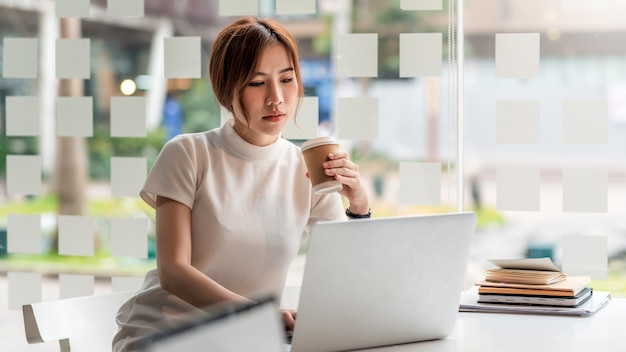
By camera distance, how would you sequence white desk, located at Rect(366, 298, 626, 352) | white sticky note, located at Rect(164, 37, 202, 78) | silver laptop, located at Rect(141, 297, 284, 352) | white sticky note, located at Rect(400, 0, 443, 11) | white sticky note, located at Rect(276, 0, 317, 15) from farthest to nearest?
white sticky note, located at Rect(164, 37, 202, 78) < white sticky note, located at Rect(276, 0, 317, 15) < white sticky note, located at Rect(400, 0, 443, 11) < white desk, located at Rect(366, 298, 626, 352) < silver laptop, located at Rect(141, 297, 284, 352)

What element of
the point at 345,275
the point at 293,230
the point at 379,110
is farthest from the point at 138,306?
the point at 379,110

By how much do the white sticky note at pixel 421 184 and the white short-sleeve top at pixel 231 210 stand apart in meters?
0.82

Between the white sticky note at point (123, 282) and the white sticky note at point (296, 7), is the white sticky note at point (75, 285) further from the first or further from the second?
the white sticky note at point (296, 7)

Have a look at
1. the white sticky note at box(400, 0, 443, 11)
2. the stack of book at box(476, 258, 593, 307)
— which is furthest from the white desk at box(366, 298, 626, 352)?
the white sticky note at box(400, 0, 443, 11)

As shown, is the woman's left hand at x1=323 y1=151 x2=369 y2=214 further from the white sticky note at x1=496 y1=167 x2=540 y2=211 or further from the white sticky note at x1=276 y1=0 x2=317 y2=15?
the white sticky note at x1=276 y1=0 x2=317 y2=15

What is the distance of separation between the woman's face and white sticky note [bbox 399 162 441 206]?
3.05 ft

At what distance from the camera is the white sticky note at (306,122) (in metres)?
2.97

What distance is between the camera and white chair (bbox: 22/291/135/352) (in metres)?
1.94

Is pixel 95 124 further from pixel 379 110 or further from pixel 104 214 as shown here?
pixel 379 110

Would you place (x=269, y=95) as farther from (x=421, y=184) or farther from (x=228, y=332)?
(x=228, y=332)

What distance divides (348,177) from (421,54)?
1059 mm

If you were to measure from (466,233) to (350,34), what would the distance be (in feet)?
4.78

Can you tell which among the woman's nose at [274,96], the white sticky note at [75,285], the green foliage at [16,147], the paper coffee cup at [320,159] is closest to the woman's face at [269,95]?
the woman's nose at [274,96]

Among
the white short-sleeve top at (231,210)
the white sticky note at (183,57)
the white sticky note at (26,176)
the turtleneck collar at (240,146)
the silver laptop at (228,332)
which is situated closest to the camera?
the silver laptop at (228,332)
